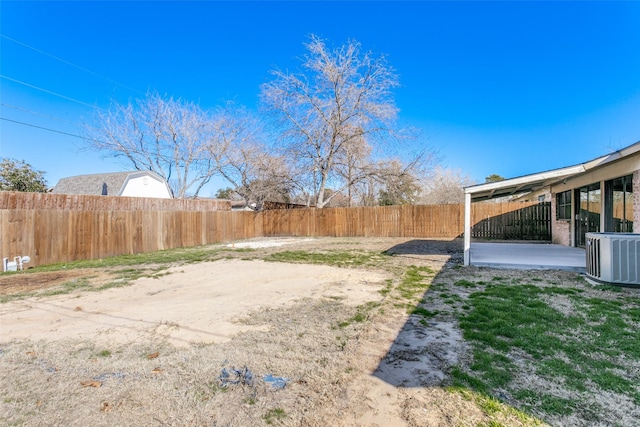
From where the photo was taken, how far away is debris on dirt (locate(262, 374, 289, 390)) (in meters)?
2.37

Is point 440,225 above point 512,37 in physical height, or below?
below

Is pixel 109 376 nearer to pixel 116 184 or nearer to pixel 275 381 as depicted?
pixel 275 381

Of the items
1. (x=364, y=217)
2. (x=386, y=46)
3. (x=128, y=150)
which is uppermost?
(x=386, y=46)

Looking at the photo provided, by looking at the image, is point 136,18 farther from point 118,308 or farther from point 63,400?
point 63,400

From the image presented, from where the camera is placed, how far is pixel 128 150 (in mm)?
21078

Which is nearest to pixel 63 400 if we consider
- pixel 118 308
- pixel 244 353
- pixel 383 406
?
pixel 244 353

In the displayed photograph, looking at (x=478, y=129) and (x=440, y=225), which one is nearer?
(x=440, y=225)

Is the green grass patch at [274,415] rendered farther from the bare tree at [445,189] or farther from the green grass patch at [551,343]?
the bare tree at [445,189]

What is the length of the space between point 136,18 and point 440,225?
1642 cm

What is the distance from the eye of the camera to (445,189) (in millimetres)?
30234

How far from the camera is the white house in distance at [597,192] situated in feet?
22.1

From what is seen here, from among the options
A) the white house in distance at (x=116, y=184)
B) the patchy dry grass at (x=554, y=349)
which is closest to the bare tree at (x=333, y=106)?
the white house in distance at (x=116, y=184)

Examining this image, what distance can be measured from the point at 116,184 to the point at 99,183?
1.58 metres

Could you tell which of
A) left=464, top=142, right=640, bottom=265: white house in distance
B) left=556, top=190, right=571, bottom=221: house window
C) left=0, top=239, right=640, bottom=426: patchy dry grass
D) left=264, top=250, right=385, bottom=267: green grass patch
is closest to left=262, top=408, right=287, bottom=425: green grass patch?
left=0, top=239, right=640, bottom=426: patchy dry grass
